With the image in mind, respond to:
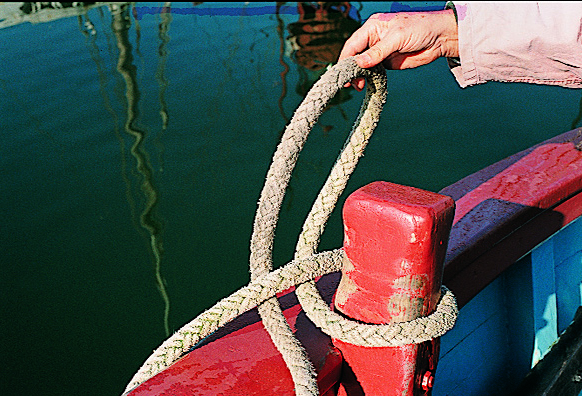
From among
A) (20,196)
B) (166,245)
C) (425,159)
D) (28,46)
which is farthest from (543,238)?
(28,46)

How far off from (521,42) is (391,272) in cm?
49

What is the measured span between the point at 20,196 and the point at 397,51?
115 inches

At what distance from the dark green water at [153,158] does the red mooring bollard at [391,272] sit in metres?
1.65

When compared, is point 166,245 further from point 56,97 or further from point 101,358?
point 56,97

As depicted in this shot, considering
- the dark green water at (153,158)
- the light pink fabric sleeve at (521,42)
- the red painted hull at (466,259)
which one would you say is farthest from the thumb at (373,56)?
the dark green water at (153,158)

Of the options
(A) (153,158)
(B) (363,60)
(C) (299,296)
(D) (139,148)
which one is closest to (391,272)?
(C) (299,296)

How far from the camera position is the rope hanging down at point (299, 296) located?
0.81 meters

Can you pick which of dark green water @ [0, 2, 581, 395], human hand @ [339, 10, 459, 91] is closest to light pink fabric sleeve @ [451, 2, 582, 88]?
human hand @ [339, 10, 459, 91]

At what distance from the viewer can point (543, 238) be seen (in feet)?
4.75

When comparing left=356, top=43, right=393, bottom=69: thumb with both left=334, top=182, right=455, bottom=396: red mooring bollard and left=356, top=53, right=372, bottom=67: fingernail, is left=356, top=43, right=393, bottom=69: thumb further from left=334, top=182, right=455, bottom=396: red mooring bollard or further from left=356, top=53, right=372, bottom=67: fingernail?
left=334, top=182, right=455, bottom=396: red mooring bollard

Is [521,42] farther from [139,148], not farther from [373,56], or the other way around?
[139,148]

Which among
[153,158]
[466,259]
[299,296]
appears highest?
[299,296]

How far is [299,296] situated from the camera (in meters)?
0.89

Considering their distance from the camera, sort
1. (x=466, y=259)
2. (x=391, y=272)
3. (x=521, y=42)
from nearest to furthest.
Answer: (x=391, y=272) → (x=521, y=42) → (x=466, y=259)
